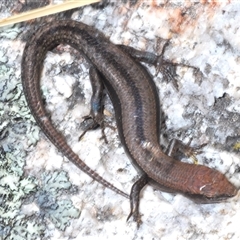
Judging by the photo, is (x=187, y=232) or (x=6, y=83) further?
(x=6, y=83)

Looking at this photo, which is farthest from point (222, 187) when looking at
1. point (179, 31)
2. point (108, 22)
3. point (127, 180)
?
point (108, 22)

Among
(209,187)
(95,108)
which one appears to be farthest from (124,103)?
(209,187)

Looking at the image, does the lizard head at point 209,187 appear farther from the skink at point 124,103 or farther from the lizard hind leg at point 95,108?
the lizard hind leg at point 95,108

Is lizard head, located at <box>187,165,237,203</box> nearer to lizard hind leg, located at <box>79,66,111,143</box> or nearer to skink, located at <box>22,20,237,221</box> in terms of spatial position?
skink, located at <box>22,20,237,221</box>

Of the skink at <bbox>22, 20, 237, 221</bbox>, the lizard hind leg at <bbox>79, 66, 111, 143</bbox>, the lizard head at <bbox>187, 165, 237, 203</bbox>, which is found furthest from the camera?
the lizard hind leg at <bbox>79, 66, 111, 143</bbox>

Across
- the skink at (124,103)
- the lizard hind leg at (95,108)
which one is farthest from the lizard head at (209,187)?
the lizard hind leg at (95,108)

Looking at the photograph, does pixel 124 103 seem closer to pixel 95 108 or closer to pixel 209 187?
pixel 95 108

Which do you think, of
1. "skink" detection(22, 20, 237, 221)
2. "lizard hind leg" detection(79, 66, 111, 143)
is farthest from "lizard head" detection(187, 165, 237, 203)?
"lizard hind leg" detection(79, 66, 111, 143)

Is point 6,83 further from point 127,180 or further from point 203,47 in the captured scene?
point 203,47

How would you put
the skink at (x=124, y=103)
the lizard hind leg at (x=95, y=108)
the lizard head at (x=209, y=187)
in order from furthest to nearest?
the lizard hind leg at (x=95, y=108)
the skink at (x=124, y=103)
the lizard head at (x=209, y=187)
